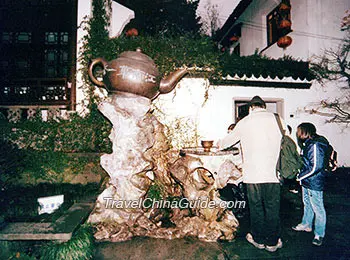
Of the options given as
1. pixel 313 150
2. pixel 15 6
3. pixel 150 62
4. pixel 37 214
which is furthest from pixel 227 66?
pixel 15 6

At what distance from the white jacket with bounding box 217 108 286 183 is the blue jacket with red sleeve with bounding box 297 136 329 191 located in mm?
666

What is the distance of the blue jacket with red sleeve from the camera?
3.51 metres

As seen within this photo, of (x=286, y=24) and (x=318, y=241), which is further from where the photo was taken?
(x=286, y=24)

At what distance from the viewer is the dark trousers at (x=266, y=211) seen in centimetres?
336

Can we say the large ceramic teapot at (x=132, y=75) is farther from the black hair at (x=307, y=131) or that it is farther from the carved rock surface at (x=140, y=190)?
the black hair at (x=307, y=131)

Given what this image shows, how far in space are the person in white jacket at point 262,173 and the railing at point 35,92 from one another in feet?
20.8

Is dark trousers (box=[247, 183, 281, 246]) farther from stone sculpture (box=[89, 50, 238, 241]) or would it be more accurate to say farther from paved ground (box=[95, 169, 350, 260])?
stone sculpture (box=[89, 50, 238, 241])

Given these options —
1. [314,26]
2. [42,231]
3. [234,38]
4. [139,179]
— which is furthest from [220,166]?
[234,38]

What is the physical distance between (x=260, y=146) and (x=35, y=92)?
762 cm

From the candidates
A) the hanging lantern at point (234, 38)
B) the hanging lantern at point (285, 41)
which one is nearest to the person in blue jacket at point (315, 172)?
the hanging lantern at point (285, 41)

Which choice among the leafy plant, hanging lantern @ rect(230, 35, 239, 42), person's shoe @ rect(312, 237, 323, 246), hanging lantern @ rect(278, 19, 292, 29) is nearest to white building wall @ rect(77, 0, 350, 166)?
hanging lantern @ rect(278, 19, 292, 29)

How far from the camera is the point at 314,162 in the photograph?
3508 millimetres

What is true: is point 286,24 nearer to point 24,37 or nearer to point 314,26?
point 314,26

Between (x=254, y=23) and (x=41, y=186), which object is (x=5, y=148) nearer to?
(x=41, y=186)
